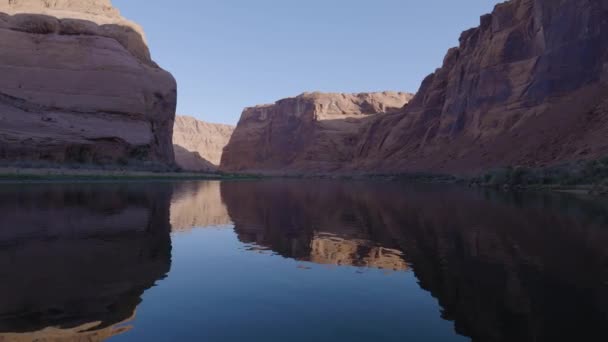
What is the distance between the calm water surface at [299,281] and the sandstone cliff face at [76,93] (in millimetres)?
35802

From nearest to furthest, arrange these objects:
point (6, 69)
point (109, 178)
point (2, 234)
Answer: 1. point (2, 234)
2. point (109, 178)
3. point (6, 69)

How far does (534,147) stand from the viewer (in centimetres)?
5225

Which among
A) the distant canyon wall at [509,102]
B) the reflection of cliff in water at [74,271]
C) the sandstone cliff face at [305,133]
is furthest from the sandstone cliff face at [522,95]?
the reflection of cliff in water at [74,271]

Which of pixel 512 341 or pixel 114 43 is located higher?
pixel 114 43

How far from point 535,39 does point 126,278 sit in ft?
242

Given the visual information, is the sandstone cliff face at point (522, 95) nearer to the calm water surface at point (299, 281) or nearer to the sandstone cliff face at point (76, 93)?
the calm water surface at point (299, 281)

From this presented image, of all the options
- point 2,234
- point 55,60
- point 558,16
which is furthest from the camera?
point 558,16

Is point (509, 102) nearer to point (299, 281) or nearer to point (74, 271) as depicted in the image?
point (299, 281)

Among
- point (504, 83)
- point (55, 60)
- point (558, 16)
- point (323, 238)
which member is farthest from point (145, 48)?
point (323, 238)

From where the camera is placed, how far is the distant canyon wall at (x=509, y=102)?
2031 inches

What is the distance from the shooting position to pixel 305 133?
129000 mm

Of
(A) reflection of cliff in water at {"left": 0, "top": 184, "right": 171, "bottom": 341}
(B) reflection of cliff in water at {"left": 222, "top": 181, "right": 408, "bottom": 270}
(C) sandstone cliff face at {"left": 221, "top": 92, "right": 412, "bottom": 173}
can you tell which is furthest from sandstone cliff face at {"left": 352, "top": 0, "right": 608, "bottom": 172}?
(A) reflection of cliff in water at {"left": 0, "top": 184, "right": 171, "bottom": 341}

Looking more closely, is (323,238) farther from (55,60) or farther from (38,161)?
(55,60)

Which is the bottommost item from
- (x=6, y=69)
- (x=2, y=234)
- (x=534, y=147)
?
(x=2, y=234)
